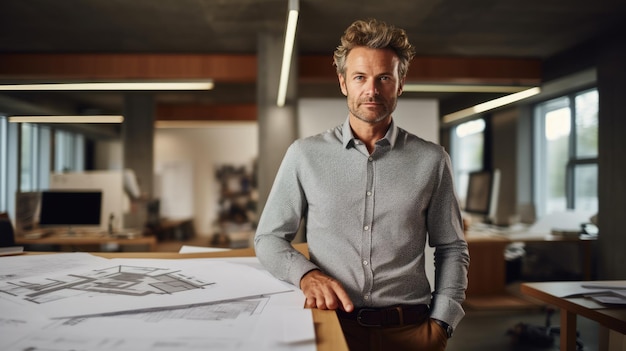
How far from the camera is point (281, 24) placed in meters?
4.80

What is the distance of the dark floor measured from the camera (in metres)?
3.55

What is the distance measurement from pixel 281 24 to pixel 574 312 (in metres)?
Answer: 3.97

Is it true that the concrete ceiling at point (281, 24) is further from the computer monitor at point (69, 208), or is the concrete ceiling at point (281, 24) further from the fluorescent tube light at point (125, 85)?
the computer monitor at point (69, 208)

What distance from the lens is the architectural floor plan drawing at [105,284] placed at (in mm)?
704

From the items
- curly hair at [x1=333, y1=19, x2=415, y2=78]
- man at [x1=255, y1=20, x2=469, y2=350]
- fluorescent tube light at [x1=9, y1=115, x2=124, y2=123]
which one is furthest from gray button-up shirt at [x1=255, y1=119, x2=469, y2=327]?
fluorescent tube light at [x1=9, y1=115, x2=124, y2=123]

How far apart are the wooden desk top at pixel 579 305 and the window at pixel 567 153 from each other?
16.3 feet

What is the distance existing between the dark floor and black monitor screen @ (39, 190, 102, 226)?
4078 millimetres

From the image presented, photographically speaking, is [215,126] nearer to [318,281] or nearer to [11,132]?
[11,132]

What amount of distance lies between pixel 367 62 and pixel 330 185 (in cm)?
33

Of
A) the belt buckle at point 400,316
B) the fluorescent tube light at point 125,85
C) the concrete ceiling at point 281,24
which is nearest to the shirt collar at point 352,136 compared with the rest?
the belt buckle at point 400,316

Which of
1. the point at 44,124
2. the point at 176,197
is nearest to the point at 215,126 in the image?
the point at 176,197

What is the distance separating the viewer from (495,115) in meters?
8.25

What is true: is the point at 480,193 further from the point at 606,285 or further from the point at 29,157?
the point at 29,157

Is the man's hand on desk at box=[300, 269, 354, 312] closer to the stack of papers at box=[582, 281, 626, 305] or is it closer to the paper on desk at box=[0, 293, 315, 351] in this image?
the paper on desk at box=[0, 293, 315, 351]
